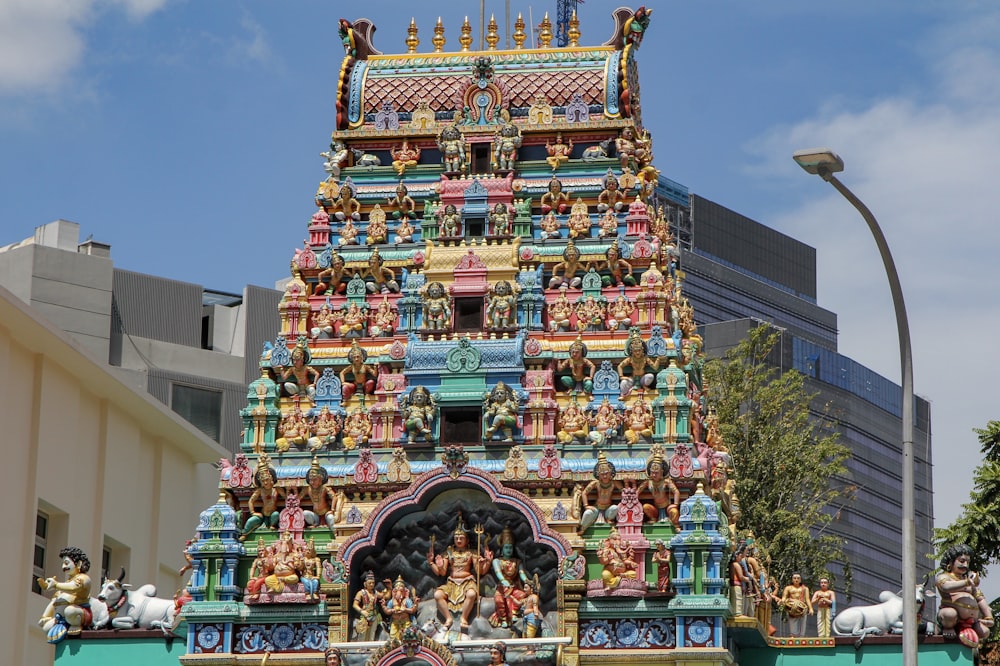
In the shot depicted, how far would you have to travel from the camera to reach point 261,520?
57.9 meters

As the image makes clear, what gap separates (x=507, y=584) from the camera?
5506 cm

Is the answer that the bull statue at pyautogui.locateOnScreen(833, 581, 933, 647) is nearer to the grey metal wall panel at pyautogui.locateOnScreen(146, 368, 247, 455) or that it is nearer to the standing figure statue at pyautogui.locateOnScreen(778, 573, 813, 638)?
the standing figure statue at pyautogui.locateOnScreen(778, 573, 813, 638)

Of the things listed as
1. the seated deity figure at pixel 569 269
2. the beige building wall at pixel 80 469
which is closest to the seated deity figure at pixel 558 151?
the seated deity figure at pixel 569 269

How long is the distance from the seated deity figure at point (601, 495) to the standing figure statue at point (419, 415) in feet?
16.2

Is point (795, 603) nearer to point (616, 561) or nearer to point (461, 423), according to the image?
point (616, 561)

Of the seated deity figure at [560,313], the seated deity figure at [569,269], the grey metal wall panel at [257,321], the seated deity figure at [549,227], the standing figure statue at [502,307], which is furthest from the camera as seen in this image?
the grey metal wall panel at [257,321]

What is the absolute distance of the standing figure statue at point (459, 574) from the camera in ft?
180

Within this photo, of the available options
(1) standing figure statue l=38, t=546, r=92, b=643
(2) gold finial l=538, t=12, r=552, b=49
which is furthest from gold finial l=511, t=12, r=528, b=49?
(1) standing figure statue l=38, t=546, r=92, b=643

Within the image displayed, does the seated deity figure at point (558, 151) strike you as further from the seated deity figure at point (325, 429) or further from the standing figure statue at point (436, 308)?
the seated deity figure at point (325, 429)

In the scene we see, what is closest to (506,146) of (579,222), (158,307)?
(579,222)

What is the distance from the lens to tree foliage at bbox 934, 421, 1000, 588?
64312 mm

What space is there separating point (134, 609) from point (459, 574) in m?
9.82

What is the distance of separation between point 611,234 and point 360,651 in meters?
15.4

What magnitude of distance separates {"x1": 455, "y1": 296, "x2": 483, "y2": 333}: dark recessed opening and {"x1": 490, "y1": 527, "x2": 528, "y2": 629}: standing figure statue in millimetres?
7680
